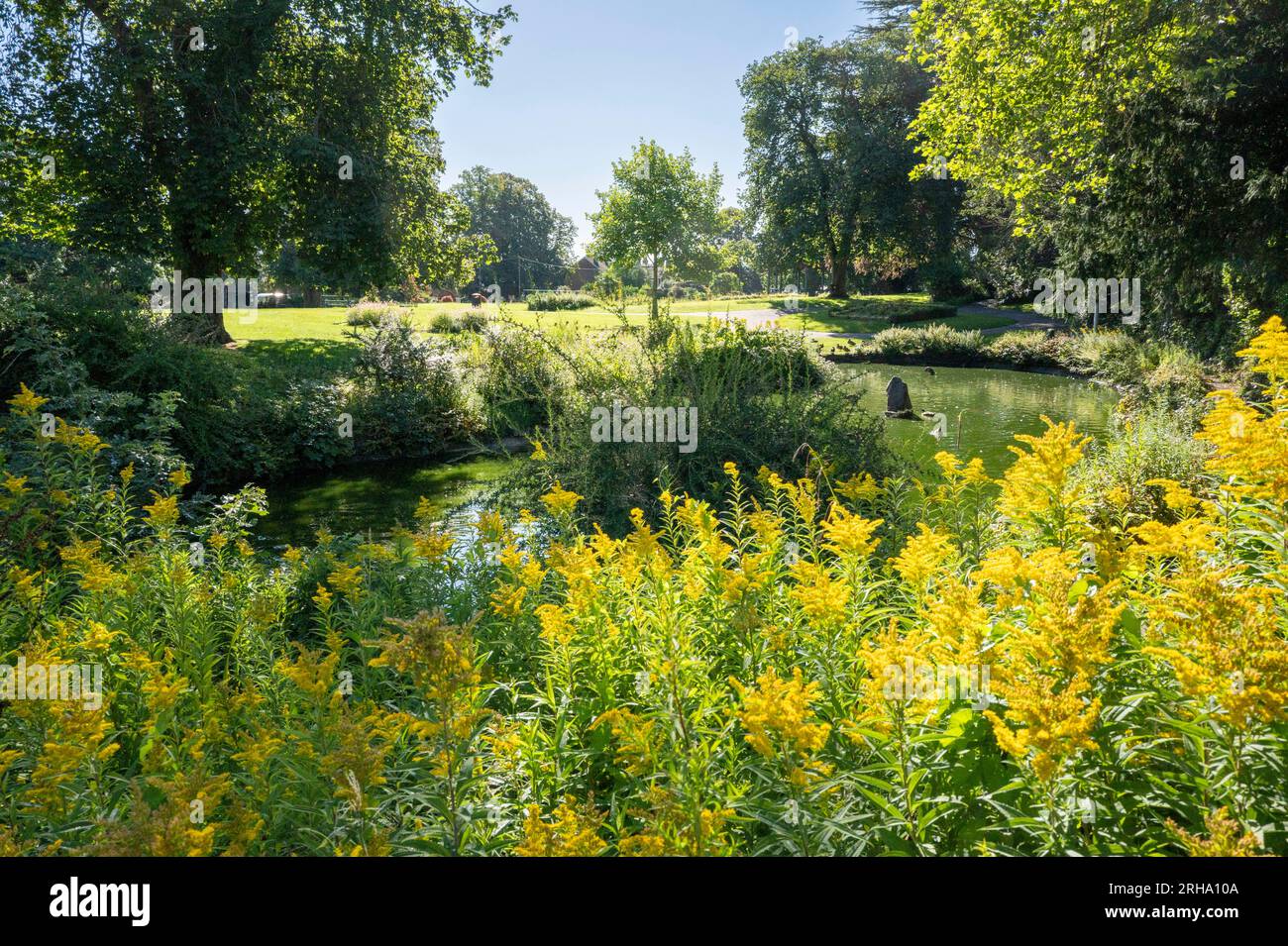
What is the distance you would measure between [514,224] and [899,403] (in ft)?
259

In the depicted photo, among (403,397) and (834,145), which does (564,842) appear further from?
(834,145)

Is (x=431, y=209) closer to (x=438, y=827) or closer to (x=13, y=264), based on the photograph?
(x=13, y=264)

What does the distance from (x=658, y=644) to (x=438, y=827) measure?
0.98 metres

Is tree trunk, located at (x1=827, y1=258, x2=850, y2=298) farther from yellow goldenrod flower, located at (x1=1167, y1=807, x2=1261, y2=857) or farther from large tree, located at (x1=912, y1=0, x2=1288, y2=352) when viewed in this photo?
yellow goldenrod flower, located at (x1=1167, y1=807, x2=1261, y2=857)

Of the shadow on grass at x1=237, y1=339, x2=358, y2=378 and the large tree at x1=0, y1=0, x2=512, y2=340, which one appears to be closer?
the shadow on grass at x1=237, y1=339, x2=358, y2=378

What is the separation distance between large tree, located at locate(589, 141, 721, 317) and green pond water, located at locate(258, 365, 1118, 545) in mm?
17848

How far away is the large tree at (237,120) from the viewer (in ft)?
52.8

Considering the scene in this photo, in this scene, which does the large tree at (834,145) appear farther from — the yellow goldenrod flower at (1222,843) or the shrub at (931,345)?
the yellow goldenrod flower at (1222,843)

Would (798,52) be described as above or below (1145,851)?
above

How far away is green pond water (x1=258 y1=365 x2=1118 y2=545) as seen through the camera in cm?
955

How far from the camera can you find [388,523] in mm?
9352

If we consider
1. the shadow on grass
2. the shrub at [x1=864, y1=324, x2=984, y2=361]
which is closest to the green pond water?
the shadow on grass

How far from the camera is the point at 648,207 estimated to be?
33812 millimetres
